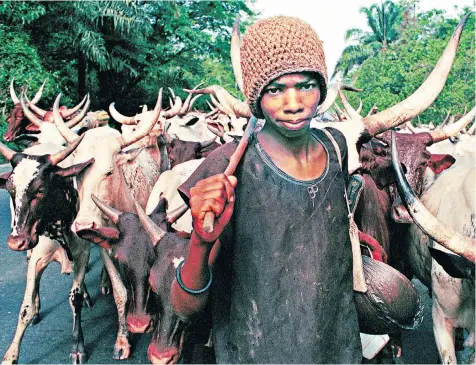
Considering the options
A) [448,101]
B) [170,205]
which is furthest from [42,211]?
[448,101]

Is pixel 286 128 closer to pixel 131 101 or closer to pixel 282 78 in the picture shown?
pixel 282 78

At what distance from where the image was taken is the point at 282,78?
5.41 feet

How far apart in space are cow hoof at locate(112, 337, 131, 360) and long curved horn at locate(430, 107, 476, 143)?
338 centimetres

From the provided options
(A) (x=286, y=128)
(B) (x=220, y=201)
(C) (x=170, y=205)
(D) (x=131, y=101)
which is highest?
(A) (x=286, y=128)

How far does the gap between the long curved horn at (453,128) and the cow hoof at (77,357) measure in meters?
3.71

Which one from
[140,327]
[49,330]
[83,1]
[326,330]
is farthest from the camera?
[83,1]

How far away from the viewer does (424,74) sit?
15859 mm

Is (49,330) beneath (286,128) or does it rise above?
beneath

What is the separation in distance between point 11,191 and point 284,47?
11.1 feet

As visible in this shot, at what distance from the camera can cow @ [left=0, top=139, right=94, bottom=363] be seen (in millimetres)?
4266

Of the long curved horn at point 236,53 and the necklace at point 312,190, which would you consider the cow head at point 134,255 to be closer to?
the long curved horn at point 236,53

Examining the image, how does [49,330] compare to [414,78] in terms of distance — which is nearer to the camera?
[49,330]

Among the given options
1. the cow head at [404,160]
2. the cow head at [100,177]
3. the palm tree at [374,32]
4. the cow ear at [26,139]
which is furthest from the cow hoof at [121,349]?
the palm tree at [374,32]

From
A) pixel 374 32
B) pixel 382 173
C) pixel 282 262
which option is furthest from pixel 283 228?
pixel 374 32
